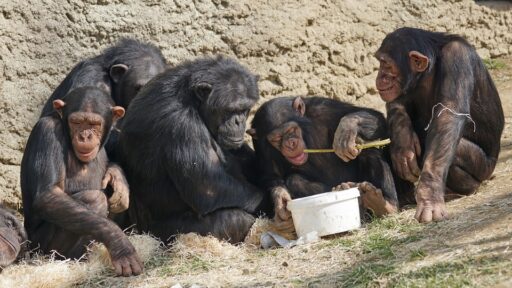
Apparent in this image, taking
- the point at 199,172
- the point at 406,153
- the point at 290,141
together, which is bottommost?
the point at 406,153

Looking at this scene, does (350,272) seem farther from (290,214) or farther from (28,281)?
(28,281)

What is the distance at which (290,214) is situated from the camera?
325 inches

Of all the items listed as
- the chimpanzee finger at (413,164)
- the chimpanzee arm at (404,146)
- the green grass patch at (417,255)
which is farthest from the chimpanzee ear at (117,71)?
the green grass patch at (417,255)

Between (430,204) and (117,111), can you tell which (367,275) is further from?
(117,111)

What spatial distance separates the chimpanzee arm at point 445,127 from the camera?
7.65 metres

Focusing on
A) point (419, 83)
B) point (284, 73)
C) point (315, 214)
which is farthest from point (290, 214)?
point (284, 73)

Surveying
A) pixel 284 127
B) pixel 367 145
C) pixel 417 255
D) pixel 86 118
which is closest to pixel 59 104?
pixel 86 118

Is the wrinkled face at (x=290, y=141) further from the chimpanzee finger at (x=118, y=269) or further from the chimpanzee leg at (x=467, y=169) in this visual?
the chimpanzee finger at (x=118, y=269)

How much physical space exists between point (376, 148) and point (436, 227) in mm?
1516

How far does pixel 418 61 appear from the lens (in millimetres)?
8500

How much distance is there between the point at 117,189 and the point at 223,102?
1.24 metres

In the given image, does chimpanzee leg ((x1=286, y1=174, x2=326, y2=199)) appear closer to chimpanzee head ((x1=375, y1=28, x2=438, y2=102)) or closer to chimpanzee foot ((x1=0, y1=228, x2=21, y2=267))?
chimpanzee head ((x1=375, y1=28, x2=438, y2=102))

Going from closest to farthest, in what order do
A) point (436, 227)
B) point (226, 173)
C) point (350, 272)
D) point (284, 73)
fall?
point (350, 272) < point (436, 227) < point (226, 173) < point (284, 73)

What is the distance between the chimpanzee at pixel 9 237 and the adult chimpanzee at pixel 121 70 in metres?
1.71
